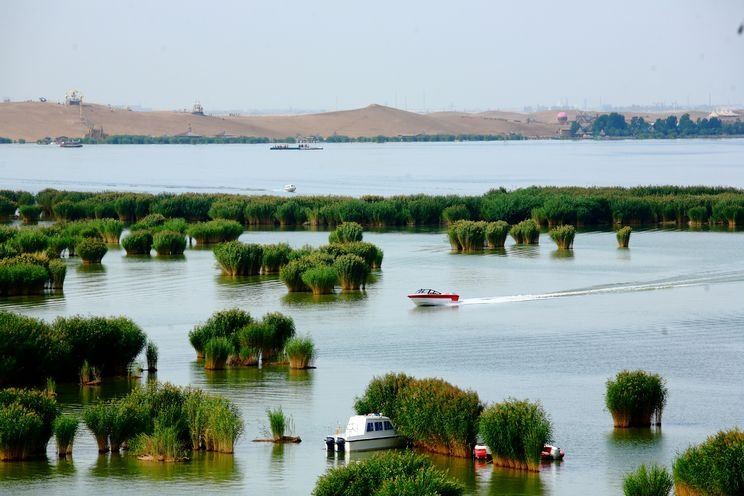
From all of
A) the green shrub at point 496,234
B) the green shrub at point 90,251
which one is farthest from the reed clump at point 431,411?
the green shrub at point 496,234

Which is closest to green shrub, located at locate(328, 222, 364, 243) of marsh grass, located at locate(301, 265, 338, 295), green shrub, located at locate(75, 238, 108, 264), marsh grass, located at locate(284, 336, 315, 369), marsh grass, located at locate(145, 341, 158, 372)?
green shrub, located at locate(75, 238, 108, 264)

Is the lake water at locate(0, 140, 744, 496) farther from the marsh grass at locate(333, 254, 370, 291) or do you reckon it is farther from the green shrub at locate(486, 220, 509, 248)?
the green shrub at locate(486, 220, 509, 248)

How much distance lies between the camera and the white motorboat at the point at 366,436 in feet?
96.5

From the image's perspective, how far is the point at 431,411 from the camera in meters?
29.5

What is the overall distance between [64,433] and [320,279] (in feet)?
95.1

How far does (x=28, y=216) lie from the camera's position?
95.8 m

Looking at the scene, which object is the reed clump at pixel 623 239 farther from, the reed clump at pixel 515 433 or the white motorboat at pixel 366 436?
the reed clump at pixel 515 433

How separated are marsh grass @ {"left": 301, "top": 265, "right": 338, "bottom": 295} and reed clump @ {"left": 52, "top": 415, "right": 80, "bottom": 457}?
28.2 metres

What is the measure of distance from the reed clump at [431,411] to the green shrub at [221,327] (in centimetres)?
1104

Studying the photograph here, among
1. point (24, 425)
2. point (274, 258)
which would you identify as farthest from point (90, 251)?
point (24, 425)

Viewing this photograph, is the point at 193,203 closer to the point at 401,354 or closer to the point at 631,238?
the point at 631,238

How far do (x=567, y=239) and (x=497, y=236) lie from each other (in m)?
3.90

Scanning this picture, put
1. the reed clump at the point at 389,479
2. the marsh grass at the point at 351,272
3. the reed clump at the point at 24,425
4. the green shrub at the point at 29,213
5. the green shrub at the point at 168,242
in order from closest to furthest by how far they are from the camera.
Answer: the reed clump at the point at 389,479, the reed clump at the point at 24,425, the marsh grass at the point at 351,272, the green shrub at the point at 168,242, the green shrub at the point at 29,213

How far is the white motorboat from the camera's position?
29.4 meters
